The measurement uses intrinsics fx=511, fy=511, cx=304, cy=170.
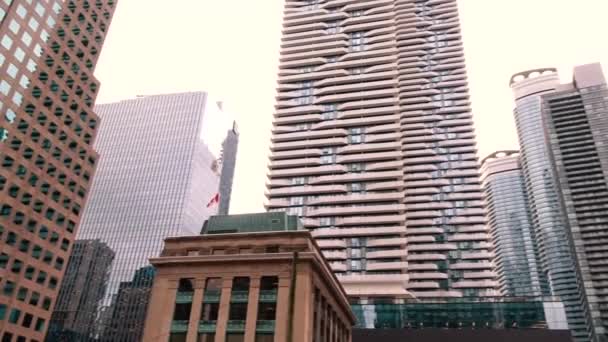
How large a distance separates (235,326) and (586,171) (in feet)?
546

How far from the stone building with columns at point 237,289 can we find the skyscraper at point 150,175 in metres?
99.8

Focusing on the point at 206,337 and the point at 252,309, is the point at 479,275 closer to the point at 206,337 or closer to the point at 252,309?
the point at 252,309

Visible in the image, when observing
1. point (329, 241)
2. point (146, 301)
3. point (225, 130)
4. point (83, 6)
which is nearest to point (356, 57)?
point (329, 241)

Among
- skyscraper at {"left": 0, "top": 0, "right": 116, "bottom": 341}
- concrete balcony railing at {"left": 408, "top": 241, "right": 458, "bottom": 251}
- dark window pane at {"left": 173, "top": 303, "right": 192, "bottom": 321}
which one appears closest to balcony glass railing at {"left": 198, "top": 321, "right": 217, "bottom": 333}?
dark window pane at {"left": 173, "top": 303, "right": 192, "bottom": 321}

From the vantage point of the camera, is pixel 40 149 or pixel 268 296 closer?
pixel 268 296

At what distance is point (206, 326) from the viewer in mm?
46125

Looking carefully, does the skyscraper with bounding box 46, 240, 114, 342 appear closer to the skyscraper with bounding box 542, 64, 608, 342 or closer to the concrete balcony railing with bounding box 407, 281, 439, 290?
the concrete balcony railing with bounding box 407, 281, 439, 290

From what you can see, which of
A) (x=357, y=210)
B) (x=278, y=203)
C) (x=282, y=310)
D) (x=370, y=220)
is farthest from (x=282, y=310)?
(x=278, y=203)

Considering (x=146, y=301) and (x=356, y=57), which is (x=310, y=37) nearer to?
(x=356, y=57)

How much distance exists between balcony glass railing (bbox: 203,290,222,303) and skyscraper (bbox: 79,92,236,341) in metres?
102

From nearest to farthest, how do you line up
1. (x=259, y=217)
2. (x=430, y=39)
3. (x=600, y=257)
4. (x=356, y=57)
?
(x=259, y=217), (x=356, y=57), (x=430, y=39), (x=600, y=257)

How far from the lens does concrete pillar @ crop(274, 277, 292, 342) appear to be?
43.8m

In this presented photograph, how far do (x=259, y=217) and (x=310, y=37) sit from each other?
9105cm

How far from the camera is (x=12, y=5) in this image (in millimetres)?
73562
